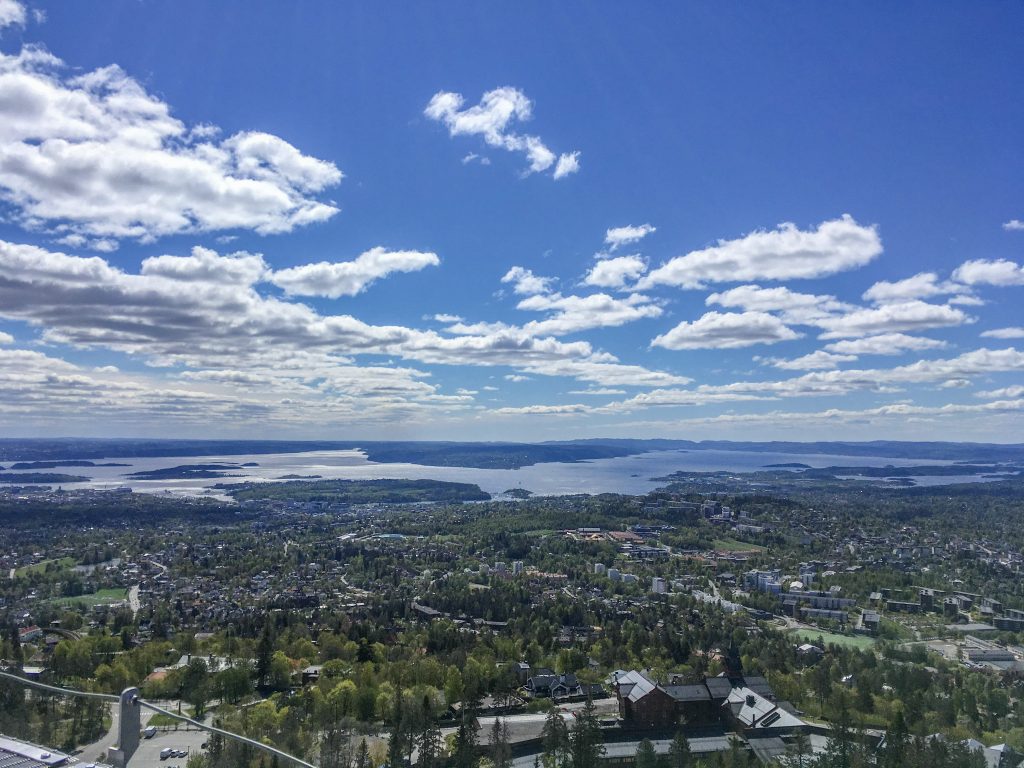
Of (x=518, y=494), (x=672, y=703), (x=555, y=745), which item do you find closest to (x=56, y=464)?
(x=518, y=494)

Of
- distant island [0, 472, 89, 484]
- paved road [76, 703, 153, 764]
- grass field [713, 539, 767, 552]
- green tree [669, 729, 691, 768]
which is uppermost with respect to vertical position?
green tree [669, 729, 691, 768]

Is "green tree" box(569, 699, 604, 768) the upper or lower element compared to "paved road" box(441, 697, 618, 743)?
upper

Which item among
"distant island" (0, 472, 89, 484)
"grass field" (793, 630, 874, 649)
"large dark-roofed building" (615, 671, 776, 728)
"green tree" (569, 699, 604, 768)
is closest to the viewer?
"green tree" (569, 699, 604, 768)

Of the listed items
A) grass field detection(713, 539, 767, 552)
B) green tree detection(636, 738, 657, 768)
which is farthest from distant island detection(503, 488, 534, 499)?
green tree detection(636, 738, 657, 768)

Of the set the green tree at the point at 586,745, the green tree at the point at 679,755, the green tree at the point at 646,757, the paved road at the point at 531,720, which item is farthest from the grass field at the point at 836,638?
the green tree at the point at 586,745

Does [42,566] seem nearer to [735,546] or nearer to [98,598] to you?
[98,598]

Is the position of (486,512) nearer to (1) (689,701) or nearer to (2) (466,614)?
(2) (466,614)

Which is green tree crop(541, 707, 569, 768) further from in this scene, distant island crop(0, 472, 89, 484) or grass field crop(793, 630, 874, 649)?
distant island crop(0, 472, 89, 484)
